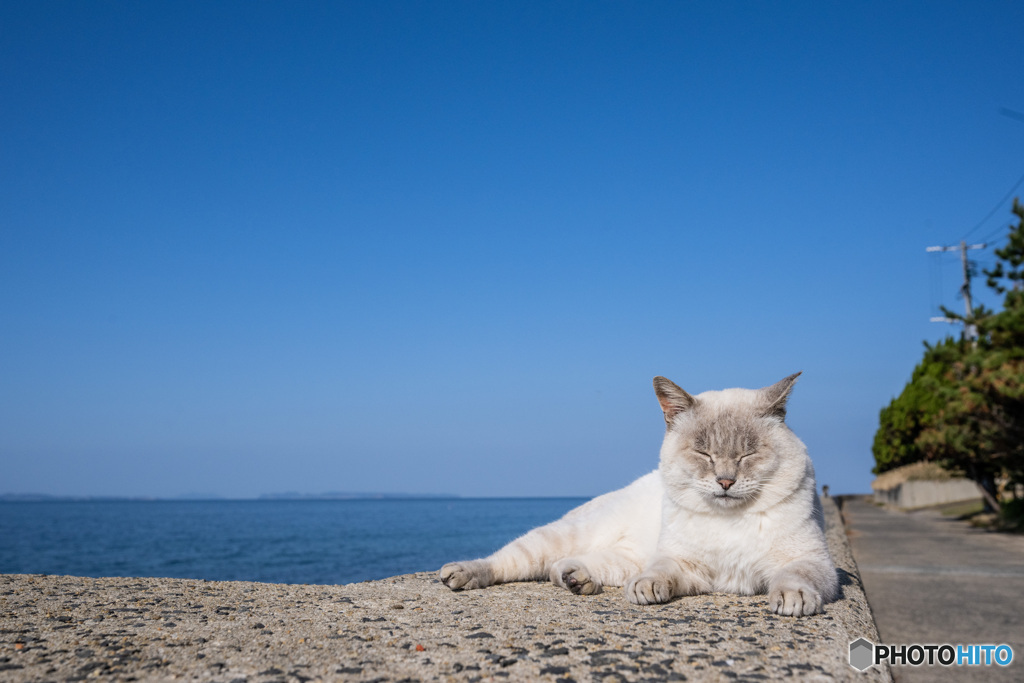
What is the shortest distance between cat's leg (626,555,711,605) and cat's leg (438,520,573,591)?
87 cm

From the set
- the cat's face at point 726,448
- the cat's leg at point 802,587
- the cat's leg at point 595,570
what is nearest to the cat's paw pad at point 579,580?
the cat's leg at point 595,570

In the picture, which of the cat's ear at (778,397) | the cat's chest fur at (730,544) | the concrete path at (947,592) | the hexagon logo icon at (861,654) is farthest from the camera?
the concrete path at (947,592)

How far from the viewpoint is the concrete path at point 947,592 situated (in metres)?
7.70

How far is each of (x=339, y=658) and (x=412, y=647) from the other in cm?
30

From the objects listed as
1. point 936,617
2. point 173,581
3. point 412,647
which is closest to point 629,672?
point 412,647

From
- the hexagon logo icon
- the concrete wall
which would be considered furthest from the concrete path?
the concrete wall

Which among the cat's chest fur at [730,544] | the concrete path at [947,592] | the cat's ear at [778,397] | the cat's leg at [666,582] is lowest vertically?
the concrete path at [947,592]

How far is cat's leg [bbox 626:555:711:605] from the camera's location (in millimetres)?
3588

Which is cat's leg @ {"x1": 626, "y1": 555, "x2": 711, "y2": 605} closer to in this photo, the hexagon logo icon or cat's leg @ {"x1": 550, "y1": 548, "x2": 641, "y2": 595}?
cat's leg @ {"x1": 550, "y1": 548, "x2": 641, "y2": 595}

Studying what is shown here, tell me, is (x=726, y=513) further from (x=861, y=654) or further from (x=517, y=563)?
(x=517, y=563)

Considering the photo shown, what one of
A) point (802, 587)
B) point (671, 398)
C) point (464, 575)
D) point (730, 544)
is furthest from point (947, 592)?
point (464, 575)

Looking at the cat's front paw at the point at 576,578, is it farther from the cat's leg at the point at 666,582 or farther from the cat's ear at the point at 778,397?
the cat's ear at the point at 778,397

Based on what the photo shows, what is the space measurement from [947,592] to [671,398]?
9.89m

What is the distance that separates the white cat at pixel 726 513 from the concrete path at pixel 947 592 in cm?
77
